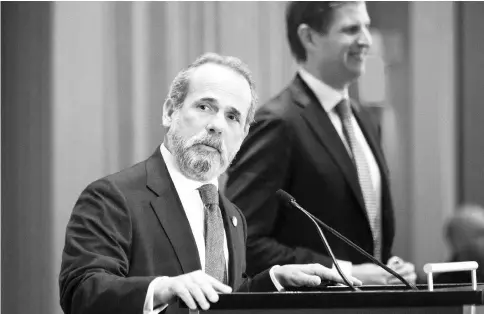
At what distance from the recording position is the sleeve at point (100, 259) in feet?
6.27

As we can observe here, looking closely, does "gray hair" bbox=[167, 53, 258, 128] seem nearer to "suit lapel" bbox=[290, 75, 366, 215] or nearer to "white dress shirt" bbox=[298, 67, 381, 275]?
"suit lapel" bbox=[290, 75, 366, 215]

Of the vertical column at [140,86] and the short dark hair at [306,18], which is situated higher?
the short dark hair at [306,18]

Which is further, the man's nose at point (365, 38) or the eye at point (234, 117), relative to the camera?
the man's nose at point (365, 38)

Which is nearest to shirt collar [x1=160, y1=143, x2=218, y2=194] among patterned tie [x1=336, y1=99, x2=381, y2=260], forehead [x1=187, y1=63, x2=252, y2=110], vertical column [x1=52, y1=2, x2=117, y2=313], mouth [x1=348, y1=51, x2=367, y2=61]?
forehead [x1=187, y1=63, x2=252, y2=110]

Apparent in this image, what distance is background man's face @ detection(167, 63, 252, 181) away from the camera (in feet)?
7.89

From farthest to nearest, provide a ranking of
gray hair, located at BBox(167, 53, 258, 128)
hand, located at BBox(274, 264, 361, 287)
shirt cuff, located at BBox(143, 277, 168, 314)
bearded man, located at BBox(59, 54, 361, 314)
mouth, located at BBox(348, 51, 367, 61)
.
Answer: mouth, located at BBox(348, 51, 367, 61) → gray hair, located at BBox(167, 53, 258, 128) → hand, located at BBox(274, 264, 361, 287) → bearded man, located at BBox(59, 54, 361, 314) → shirt cuff, located at BBox(143, 277, 168, 314)

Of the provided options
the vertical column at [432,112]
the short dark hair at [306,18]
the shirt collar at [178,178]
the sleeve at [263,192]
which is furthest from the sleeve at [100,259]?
the vertical column at [432,112]

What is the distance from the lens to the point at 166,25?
12.0 feet

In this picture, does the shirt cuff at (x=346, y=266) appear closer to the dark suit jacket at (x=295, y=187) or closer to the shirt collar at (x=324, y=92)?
the dark suit jacket at (x=295, y=187)

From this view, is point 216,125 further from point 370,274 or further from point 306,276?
point 370,274

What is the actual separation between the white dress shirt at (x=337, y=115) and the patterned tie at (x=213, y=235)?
39.1 inches

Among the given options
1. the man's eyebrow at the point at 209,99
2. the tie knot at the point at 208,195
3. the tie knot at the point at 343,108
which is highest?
the man's eyebrow at the point at 209,99

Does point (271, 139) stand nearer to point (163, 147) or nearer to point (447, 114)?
point (163, 147)

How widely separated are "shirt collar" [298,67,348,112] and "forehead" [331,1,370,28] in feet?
→ 0.81
